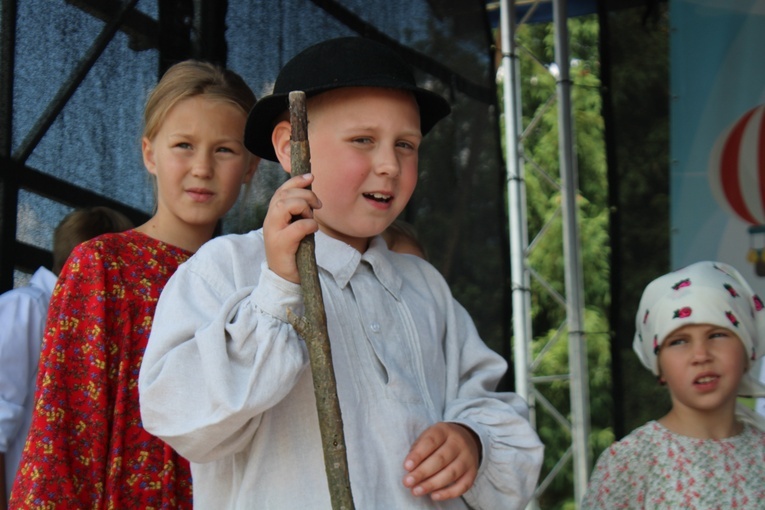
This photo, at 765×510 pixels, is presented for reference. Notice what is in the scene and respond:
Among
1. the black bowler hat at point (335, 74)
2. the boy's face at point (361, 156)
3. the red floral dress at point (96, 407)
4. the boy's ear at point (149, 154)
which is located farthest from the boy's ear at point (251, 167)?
the boy's face at point (361, 156)

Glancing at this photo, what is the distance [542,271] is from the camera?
30.8 ft

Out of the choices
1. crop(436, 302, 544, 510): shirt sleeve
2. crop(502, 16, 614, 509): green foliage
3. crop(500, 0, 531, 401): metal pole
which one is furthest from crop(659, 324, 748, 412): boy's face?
crop(502, 16, 614, 509): green foliage

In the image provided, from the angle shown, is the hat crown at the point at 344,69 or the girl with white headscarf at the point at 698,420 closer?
the hat crown at the point at 344,69

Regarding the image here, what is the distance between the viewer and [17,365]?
7.38 ft

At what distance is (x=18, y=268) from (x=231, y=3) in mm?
939

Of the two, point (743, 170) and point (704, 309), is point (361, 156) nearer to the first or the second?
point (704, 309)

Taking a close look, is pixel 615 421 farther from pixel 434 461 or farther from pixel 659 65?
pixel 659 65

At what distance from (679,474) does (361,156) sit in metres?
1.21

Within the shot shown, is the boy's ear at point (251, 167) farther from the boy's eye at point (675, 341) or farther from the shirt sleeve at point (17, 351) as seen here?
the boy's eye at point (675, 341)

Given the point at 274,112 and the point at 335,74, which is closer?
the point at 335,74

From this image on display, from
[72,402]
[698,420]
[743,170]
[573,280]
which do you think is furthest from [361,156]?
[743,170]

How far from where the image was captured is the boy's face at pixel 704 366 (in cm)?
231

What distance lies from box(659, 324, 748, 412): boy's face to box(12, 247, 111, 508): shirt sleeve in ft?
4.09

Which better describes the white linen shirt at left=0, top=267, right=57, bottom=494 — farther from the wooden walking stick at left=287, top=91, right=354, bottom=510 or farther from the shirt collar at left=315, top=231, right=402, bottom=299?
the wooden walking stick at left=287, top=91, right=354, bottom=510
